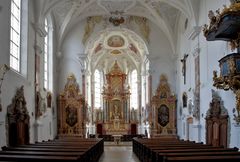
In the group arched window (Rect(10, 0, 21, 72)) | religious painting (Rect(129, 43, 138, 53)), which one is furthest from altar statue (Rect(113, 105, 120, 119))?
arched window (Rect(10, 0, 21, 72))

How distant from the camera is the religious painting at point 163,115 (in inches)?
1035

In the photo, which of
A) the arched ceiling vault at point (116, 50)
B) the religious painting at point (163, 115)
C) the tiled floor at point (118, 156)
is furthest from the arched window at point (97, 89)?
the tiled floor at point (118, 156)

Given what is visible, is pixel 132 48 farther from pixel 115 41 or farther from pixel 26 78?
pixel 26 78

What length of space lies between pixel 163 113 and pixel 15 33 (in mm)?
12547

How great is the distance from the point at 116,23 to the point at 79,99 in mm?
5500

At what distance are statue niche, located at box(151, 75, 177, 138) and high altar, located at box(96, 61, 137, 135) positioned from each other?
343 inches

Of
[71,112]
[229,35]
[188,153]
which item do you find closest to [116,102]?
[71,112]

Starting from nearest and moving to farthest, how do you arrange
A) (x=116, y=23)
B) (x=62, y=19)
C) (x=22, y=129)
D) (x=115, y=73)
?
(x=22, y=129) → (x=62, y=19) → (x=116, y=23) → (x=115, y=73)

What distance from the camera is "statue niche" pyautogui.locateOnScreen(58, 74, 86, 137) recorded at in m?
25.7

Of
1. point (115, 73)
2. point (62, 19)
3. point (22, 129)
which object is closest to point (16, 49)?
point (22, 129)

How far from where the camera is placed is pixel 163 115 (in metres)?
26.4

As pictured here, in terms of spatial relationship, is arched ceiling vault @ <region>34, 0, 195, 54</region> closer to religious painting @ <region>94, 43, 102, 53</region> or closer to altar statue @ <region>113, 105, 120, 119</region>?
religious painting @ <region>94, 43, 102, 53</region>

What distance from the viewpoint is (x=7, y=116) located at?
47.1ft

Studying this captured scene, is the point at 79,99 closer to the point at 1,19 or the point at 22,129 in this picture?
the point at 22,129
